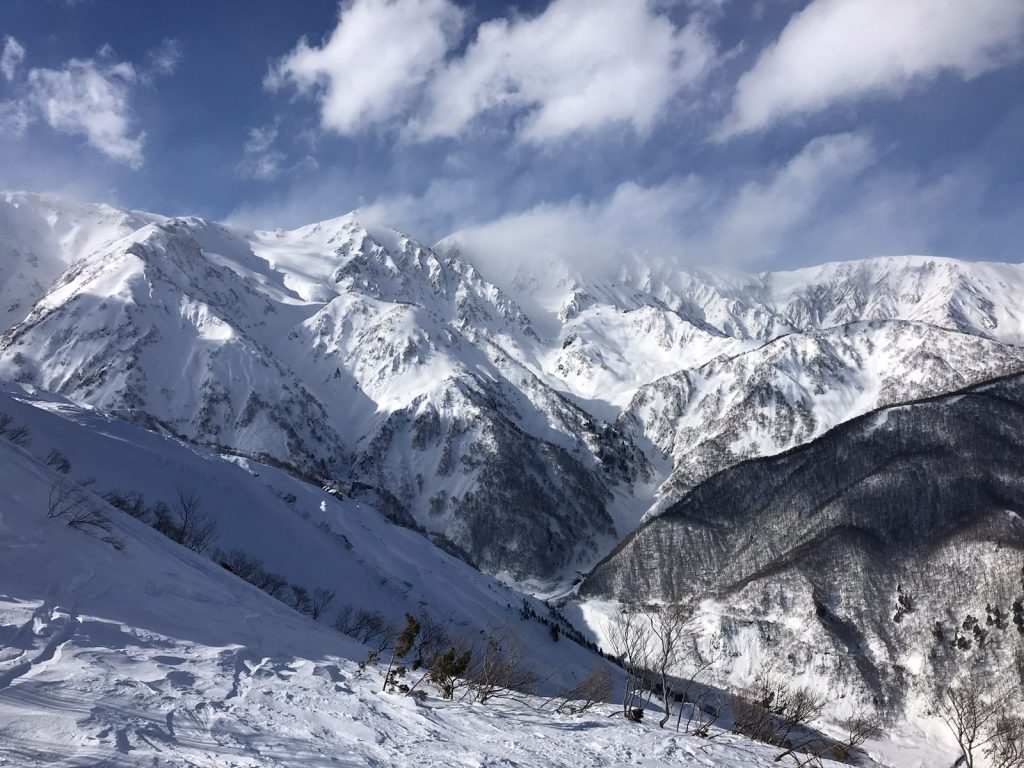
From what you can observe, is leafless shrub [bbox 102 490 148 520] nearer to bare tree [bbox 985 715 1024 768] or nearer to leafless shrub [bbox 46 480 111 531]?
leafless shrub [bbox 46 480 111 531]

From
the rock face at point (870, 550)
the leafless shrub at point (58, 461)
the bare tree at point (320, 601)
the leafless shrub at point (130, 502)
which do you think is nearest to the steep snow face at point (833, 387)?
the rock face at point (870, 550)

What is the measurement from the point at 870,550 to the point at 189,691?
11787cm

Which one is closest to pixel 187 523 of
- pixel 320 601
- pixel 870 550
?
pixel 320 601

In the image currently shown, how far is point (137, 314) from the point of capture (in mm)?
183500

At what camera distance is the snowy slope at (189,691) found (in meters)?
11.6

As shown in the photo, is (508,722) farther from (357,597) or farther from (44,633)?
(357,597)

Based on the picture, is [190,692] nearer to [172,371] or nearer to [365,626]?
[365,626]

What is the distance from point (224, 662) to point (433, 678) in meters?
7.20

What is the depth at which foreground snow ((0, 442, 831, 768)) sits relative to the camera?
1164 centimetres

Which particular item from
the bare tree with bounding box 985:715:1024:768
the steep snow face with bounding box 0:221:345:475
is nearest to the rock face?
the bare tree with bounding box 985:715:1024:768

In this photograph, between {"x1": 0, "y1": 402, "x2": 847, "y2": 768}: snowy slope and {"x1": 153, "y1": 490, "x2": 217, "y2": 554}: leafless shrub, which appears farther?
{"x1": 153, "y1": 490, "x2": 217, "y2": 554}: leafless shrub

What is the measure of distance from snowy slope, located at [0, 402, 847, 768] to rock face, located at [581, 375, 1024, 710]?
8669 cm

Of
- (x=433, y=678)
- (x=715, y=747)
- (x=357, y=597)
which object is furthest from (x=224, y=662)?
(x=357, y=597)

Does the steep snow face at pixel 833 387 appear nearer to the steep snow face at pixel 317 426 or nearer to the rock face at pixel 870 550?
the rock face at pixel 870 550
